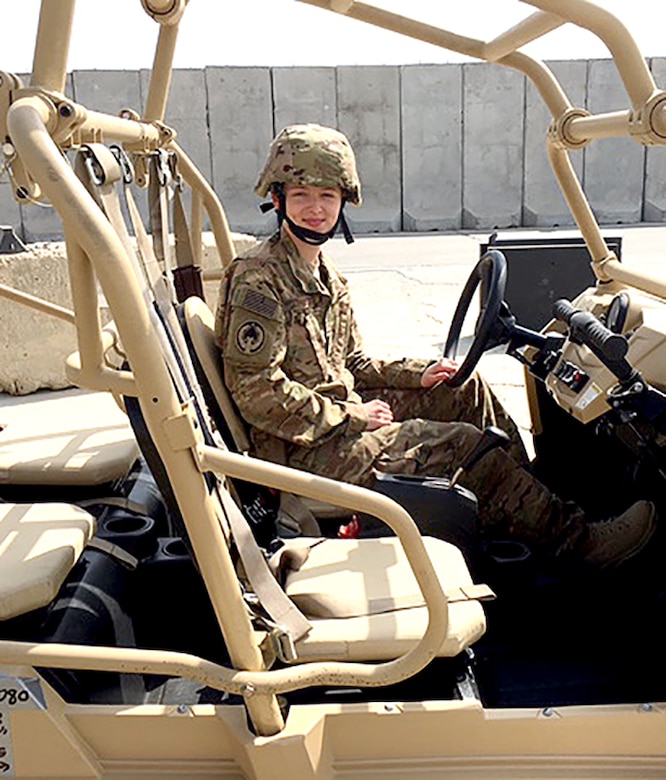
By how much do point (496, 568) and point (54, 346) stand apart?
15.1 feet

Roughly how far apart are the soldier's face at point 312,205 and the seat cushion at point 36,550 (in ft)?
3.10

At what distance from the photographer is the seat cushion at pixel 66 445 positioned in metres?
2.35

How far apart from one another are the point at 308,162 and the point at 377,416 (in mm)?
665

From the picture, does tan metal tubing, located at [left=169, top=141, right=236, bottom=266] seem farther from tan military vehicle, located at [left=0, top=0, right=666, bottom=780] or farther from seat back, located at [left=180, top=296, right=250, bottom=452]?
seat back, located at [left=180, top=296, right=250, bottom=452]

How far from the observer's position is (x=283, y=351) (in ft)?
7.63

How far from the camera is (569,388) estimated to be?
2215 mm

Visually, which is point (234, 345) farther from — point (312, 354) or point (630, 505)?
point (630, 505)

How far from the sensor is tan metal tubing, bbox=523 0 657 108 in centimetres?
183

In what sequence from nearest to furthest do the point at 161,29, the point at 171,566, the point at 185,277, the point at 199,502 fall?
the point at 199,502 → the point at 171,566 → the point at 161,29 → the point at 185,277

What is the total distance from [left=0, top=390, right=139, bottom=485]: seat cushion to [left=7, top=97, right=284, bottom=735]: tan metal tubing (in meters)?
0.95

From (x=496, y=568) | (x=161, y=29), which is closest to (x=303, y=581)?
(x=496, y=568)

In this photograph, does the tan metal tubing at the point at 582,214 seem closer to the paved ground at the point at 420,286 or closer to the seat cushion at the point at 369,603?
the seat cushion at the point at 369,603

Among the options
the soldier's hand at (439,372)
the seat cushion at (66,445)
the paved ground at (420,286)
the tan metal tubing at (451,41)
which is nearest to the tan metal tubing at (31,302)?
the seat cushion at (66,445)

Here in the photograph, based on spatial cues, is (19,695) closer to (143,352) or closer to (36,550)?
(36,550)
